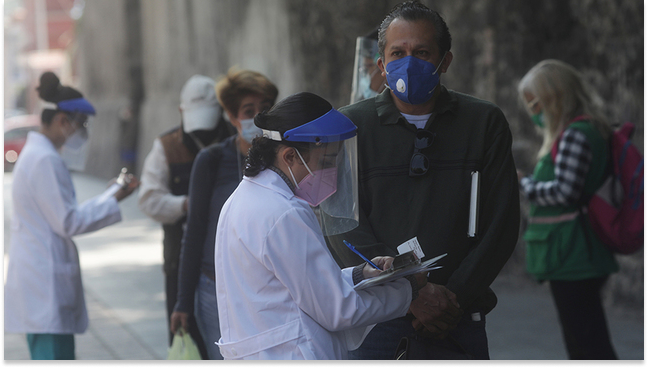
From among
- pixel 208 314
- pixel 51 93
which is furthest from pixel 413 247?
pixel 51 93

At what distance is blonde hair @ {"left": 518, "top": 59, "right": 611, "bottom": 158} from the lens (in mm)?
4578

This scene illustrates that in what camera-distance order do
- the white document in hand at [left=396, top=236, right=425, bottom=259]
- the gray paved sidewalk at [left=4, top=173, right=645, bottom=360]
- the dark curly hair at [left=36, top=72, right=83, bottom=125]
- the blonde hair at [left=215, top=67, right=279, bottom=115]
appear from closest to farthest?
the white document in hand at [left=396, top=236, right=425, bottom=259] → the blonde hair at [left=215, top=67, right=279, bottom=115] → the dark curly hair at [left=36, top=72, right=83, bottom=125] → the gray paved sidewalk at [left=4, top=173, right=645, bottom=360]

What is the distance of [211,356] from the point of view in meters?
3.89

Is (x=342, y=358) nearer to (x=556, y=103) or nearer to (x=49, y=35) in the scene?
(x=556, y=103)

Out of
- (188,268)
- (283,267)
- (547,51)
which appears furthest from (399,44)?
(547,51)

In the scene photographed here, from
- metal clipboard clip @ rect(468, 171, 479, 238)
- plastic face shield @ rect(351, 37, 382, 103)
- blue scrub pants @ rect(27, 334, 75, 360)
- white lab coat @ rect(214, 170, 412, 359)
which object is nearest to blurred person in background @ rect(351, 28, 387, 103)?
plastic face shield @ rect(351, 37, 382, 103)

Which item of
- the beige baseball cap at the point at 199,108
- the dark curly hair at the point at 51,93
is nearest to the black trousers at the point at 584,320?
the beige baseball cap at the point at 199,108

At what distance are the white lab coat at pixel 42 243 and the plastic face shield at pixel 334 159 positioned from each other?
216cm

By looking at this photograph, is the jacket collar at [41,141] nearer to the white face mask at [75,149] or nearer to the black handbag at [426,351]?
the white face mask at [75,149]

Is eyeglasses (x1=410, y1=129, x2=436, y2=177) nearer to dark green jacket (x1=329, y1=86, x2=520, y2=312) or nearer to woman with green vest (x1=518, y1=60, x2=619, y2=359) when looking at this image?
dark green jacket (x1=329, y1=86, x2=520, y2=312)

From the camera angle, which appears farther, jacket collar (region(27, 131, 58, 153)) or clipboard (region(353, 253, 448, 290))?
jacket collar (region(27, 131, 58, 153))

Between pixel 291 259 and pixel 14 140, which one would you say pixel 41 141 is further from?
pixel 14 140

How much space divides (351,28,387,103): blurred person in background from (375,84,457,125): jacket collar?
82cm

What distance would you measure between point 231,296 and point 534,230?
2755 millimetres
